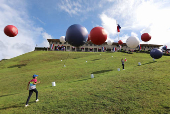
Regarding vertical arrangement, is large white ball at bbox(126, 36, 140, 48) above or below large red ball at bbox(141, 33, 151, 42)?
below

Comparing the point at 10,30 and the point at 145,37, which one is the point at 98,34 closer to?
the point at 10,30

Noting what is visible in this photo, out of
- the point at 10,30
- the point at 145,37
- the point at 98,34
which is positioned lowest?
the point at 98,34

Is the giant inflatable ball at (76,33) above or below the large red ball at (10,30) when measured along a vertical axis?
below

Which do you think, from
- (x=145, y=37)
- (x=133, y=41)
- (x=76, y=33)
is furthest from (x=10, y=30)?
(x=145, y=37)

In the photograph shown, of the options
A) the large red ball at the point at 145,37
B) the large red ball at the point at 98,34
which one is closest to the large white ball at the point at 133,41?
the large red ball at the point at 145,37

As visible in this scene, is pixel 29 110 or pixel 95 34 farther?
pixel 95 34

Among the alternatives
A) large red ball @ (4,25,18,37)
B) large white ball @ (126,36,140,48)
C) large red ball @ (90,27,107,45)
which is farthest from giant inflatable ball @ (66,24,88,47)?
large red ball @ (4,25,18,37)

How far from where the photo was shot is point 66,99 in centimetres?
725

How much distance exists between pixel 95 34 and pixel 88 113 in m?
4.91

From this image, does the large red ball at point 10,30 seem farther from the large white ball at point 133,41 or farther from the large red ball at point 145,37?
the large red ball at point 145,37

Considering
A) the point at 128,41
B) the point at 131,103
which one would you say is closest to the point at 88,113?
the point at 131,103

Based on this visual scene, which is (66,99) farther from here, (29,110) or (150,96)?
(150,96)

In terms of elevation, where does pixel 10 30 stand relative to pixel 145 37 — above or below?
above

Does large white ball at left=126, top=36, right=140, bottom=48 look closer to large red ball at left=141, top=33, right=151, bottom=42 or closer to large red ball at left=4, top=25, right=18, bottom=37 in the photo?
large red ball at left=141, top=33, right=151, bottom=42
